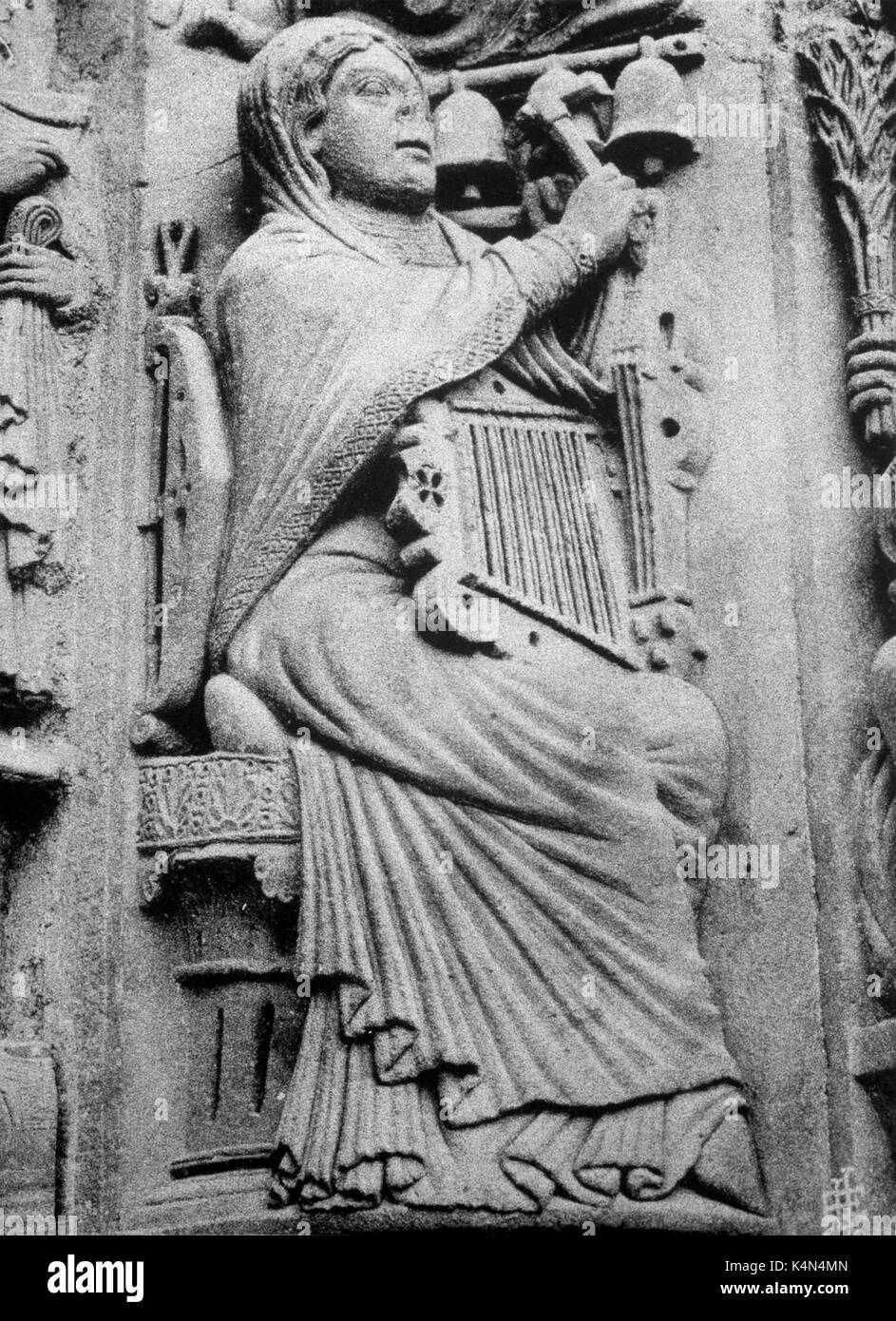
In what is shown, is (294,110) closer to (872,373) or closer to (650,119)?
(650,119)

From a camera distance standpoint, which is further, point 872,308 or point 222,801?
point 872,308

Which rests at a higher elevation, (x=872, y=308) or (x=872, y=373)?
(x=872, y=308)

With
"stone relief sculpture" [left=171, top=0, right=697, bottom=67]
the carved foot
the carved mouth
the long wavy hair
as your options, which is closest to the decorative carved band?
the carved foot

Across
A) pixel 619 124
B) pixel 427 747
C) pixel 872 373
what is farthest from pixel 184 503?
pixel 872 373

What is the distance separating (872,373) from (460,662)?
5.11 ft

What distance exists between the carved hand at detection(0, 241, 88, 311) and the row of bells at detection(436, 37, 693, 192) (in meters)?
1.22

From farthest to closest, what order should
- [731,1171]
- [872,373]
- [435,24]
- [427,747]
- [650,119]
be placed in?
1. [435,24]
2. [650,119]
3. [872,373]
4. [427,747]
5. [731,1171]

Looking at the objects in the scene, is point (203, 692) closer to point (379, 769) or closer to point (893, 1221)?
point (379, 769)

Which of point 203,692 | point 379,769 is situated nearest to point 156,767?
point 203,692

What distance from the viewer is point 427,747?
275 inches

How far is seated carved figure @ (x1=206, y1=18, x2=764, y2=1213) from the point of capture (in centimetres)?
675

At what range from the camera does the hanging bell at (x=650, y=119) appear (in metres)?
7.76

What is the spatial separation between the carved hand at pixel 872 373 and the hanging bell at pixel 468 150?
1.30 meters

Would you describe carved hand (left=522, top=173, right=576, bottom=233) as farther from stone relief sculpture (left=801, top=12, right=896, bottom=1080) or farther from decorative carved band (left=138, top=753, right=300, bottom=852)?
decorative carved band (left=138, top=753, right=300, bottom=852)
